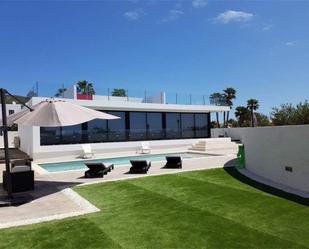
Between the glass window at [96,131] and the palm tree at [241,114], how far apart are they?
37.0 metres

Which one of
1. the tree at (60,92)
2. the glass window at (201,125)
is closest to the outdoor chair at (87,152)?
the tree at (60,92)

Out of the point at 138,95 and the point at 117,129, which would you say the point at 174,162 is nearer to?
the point at 117,129

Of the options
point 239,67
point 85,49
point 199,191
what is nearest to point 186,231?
point 199,191

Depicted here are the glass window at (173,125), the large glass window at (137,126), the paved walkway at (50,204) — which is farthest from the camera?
the glass window at (173,125)

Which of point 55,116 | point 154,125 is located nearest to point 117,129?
point 154,125

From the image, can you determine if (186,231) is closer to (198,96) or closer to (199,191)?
(199,191)

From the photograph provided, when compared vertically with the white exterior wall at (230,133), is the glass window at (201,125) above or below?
above

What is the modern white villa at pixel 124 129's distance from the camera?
852 inches

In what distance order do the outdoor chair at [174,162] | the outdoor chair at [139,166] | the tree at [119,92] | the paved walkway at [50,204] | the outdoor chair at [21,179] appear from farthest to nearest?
the tree at [119,92]
the outdoor chair at [174,162]
the outdoor chair at [139,166]
the outdoor chair at [21,179]
the paved walkway at [50,204]

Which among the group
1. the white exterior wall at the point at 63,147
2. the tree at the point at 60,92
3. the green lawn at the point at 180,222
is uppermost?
the tree at the point at 60,92

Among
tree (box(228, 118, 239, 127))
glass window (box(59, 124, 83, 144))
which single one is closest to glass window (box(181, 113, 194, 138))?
glass window (box(59, 124, 83, 144))

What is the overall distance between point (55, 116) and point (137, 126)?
18.9 metres

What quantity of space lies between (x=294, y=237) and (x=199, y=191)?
3851 millimetres

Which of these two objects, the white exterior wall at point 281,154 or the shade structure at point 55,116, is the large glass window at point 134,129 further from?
the white exterior wall at point 281,154
